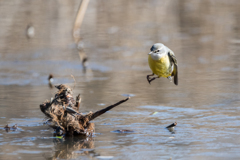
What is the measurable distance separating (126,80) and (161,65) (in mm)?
3134

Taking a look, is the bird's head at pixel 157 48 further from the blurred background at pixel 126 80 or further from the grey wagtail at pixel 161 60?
the blurred background at pixel 126 80

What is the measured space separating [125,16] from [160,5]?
2635mm

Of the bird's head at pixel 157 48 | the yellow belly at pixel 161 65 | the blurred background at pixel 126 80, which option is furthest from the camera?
the yellow belly at pixel 161 65

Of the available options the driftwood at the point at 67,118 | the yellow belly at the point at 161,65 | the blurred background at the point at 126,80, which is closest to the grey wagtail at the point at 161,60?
the yellow belly at the point at 161,65

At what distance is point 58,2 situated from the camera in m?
18.5

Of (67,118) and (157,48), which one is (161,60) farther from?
(67,118)

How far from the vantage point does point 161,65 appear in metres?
4.71

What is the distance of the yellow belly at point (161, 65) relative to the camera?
467cm

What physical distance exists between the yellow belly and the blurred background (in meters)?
0.64

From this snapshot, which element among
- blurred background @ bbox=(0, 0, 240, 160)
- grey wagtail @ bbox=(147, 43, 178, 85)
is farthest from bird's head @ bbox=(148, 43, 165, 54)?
blurred background @ bbox=(0, 0, 240, 160)

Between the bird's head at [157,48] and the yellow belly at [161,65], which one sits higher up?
the bird's head at [157,48]

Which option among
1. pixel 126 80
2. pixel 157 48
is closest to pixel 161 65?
pixel 157 48

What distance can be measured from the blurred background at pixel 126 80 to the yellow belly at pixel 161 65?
0.64 m

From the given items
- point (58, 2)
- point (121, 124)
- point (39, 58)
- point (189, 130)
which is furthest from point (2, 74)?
point (58, 2)
